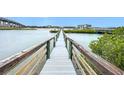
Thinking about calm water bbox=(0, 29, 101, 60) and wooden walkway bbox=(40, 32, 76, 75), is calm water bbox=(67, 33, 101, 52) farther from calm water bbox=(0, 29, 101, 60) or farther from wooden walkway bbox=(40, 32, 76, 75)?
wooden walkway bbox=(40, 32, 76, 75)

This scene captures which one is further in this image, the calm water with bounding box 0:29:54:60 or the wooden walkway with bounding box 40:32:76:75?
the wooden walkway with bounding box 40:32:76:75

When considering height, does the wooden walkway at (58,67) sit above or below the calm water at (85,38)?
below

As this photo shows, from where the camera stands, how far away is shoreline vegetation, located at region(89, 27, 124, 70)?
1.95 metres

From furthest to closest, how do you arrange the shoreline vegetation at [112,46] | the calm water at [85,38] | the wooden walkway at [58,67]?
the wooden walkway at [58,67] → the calm water at [85,38] → the shoreline vegetation at [112,46]

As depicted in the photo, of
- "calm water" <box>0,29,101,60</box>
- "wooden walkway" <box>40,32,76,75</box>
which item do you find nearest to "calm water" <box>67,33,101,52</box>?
"calm water" <box>0,29,101,60</box>

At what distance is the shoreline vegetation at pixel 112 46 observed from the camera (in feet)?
6.41

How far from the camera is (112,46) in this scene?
2.05 metres

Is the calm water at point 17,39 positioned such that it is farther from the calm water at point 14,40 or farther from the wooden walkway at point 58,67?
the wooden walkway at point 58,67

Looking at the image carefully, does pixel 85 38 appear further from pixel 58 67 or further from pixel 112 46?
pixel 58 67

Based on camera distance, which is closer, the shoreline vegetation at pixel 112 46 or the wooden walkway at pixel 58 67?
the shoreline vegetation at pixel 112 46

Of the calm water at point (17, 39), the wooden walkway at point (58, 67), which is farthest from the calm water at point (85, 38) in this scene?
the wooden walkway at point (58, 67)
